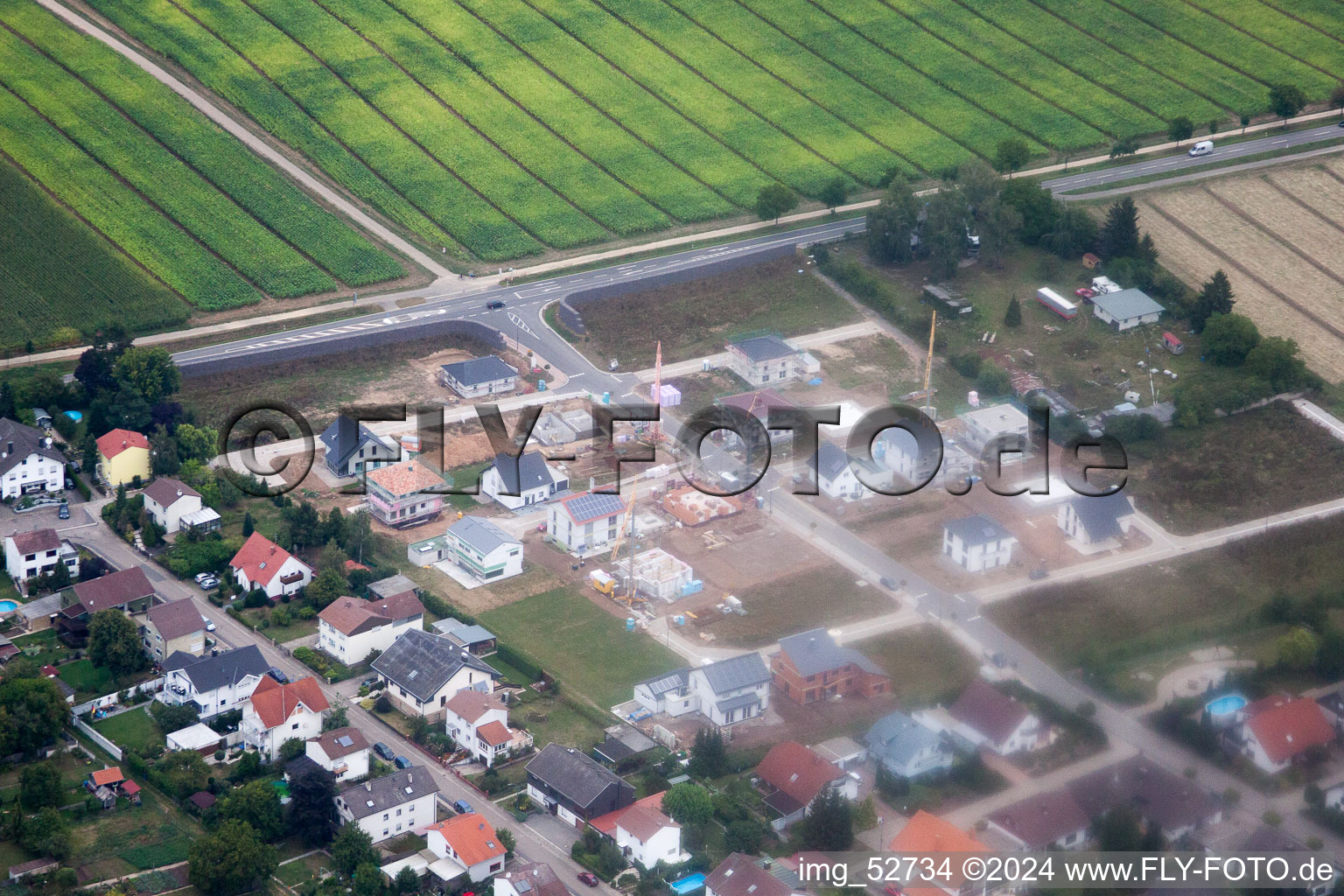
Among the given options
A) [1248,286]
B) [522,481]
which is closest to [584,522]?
[522,481]

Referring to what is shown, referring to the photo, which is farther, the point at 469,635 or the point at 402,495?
the point at 402,495

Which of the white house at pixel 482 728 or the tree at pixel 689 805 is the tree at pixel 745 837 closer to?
the tree at pixel 689 805

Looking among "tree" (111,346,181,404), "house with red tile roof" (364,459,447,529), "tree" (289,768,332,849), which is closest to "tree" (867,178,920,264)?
"house with red tile roof" (364,459,447,529)

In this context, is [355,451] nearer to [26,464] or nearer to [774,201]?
[26,464]

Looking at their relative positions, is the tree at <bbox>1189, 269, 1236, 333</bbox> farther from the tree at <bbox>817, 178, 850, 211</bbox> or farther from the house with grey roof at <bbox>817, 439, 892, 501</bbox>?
the tree at <bbox>817, 178, 850, 211</bbox>

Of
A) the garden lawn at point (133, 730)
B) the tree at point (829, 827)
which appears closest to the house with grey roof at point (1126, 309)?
the tree at point (829, 827)
